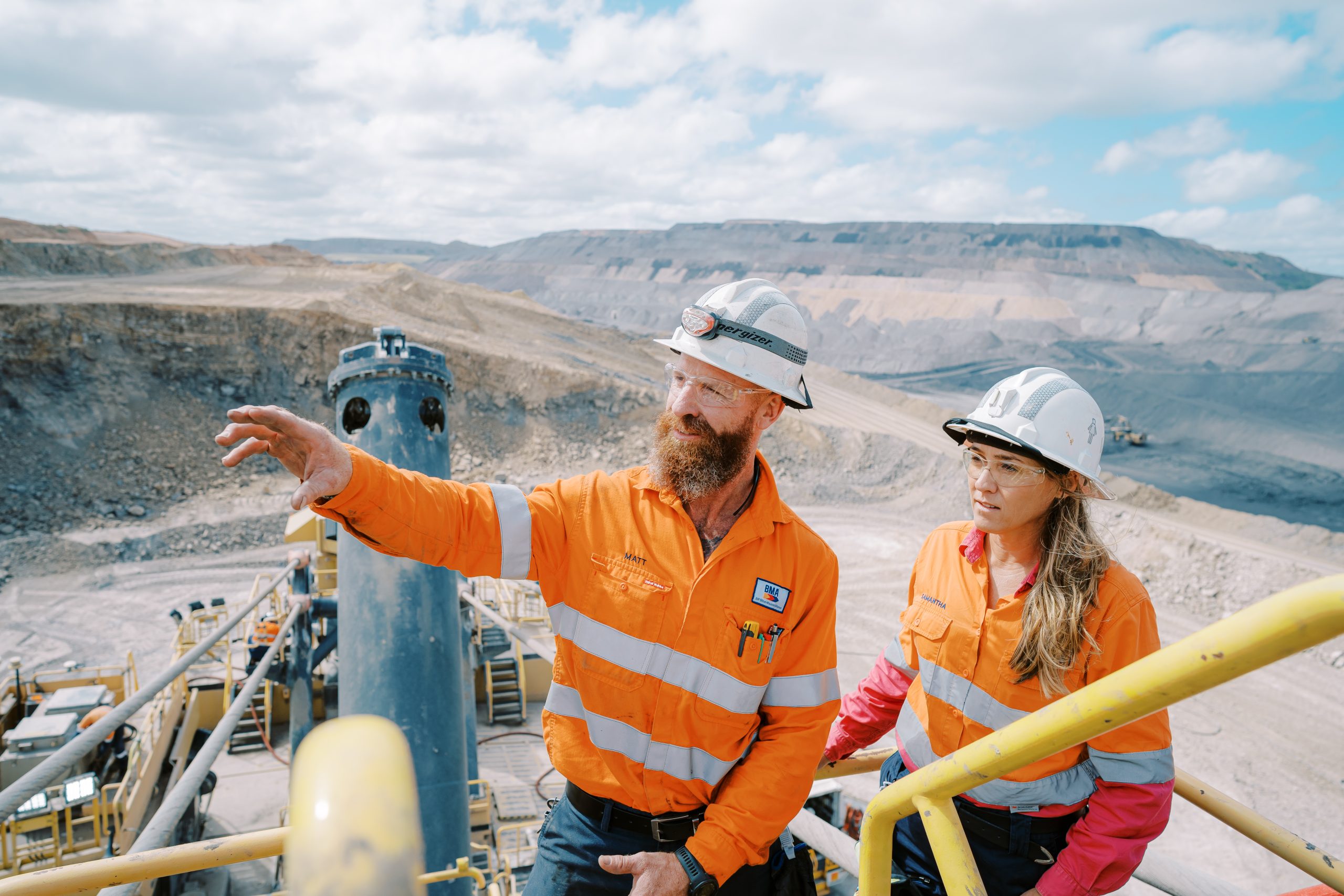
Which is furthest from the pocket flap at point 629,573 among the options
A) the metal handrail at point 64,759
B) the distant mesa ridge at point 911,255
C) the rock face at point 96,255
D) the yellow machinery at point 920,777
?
the distant mesa ridge at point 911,255

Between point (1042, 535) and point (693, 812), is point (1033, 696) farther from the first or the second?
point (693, 812)

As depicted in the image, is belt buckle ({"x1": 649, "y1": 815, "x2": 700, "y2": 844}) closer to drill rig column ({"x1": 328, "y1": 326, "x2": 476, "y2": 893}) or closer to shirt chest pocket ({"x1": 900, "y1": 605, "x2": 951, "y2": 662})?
shirt chest pocket ({"x1": 900, "y1": 605, "x2": 951, "y2": 662})

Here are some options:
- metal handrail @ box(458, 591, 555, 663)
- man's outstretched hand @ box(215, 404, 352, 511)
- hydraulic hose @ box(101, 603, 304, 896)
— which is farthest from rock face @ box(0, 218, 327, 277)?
man's outstretched hand @ box(215, 404, 352, 511)

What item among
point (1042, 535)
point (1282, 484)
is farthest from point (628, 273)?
point (1042, 535)

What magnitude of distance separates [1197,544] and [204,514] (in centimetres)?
2513

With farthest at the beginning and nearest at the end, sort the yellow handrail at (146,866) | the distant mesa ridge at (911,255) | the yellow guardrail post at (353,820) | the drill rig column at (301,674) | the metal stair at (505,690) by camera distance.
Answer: the distant mesa ridge at (911,255) → the metal stair at (505,690) → the drill rig column at (301,674) → the yellow handrail at (146,866) → the yellow guardrail post at (353,820)

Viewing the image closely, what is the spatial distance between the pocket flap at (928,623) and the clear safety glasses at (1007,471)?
18.1 inches

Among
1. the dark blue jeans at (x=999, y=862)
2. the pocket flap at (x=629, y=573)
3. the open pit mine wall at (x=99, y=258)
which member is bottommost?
the dark blue jeans at (x=999, y=862)

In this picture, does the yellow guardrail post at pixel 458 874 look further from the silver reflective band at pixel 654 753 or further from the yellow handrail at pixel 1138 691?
the yellow handrail at pixel 1138 691

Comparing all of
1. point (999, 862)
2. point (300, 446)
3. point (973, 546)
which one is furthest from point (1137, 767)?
point (300, 446)

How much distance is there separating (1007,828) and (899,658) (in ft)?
1.90

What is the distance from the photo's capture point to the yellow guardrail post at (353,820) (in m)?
0.77

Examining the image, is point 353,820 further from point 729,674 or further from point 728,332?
point 728,332

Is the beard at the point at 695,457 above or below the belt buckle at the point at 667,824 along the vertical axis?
above
